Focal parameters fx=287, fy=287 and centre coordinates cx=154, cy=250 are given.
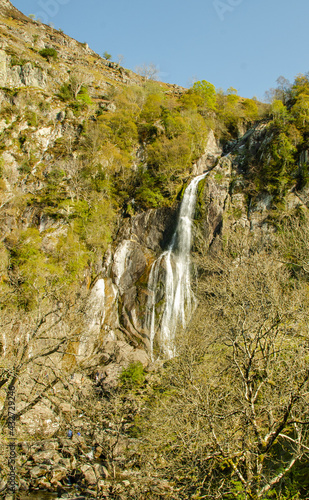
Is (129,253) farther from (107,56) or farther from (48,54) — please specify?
(107,56)

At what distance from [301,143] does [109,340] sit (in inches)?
958

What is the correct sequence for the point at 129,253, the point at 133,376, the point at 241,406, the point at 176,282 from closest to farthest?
the point at 241,406
the point at 133,376
the point at 176,282
the point at 129,253

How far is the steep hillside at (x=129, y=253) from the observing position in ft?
38.8

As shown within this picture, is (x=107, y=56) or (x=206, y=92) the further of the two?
(x=107, y=56)

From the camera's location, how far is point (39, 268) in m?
21.9

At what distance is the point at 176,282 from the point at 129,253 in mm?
5424

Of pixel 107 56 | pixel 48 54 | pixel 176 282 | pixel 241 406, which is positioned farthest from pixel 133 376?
pixel 107 56

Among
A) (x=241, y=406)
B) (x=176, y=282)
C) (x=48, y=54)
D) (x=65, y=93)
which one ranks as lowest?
(x=241, y=406)

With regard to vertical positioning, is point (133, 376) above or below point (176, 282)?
below

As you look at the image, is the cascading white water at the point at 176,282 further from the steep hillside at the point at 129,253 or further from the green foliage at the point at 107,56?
the green foliage at the point at 107,56

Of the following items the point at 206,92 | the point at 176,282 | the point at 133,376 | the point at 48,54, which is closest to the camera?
the point at 133,376

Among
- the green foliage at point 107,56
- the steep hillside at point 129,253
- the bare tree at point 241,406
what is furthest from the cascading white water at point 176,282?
the green foliage at point 107,56

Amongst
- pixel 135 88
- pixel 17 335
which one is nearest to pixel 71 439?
pixel 17 335

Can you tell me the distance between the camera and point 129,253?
87.1ft
